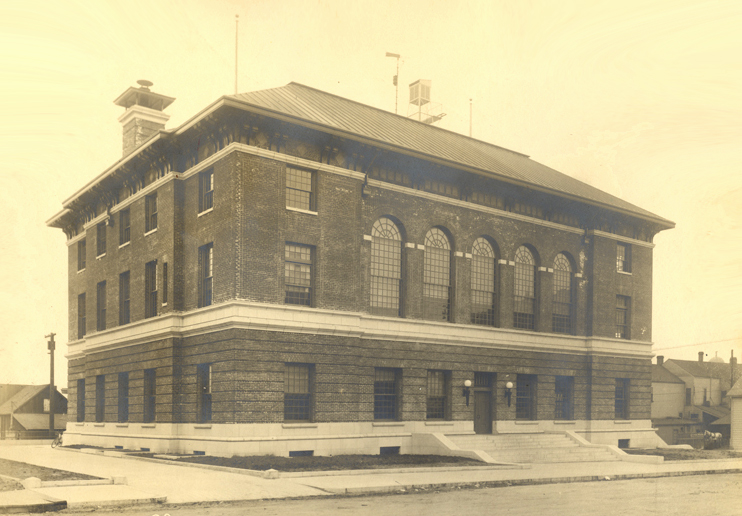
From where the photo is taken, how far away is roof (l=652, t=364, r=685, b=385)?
267 ft

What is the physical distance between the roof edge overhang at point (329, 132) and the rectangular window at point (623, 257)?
1814mm

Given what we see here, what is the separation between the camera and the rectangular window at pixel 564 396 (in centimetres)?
3859

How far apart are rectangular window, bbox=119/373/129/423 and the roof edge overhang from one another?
9.67 meters

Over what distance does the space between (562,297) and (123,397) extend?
22.1 meters

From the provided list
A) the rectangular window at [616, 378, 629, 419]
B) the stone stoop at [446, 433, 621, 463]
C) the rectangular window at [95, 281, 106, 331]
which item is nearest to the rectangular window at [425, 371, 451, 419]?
the stone stoop at [446, 433, 621, 463]

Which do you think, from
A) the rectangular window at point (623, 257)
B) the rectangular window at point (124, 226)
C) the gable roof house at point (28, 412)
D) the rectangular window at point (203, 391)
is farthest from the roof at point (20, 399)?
the rectangular window at point (623, 257)

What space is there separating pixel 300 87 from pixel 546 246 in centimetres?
1443

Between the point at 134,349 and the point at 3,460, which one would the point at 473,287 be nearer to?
the point at 134,349

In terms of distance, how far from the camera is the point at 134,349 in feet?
111

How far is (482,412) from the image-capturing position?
3544cm

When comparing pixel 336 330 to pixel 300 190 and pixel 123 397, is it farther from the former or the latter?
pixel 123 397

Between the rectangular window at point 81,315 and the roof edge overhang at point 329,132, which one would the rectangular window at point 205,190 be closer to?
the roof edge overhang at point 329,132

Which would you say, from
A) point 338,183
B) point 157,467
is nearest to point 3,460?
point 157,467

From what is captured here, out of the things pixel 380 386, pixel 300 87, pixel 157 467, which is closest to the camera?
pixel 157 467
